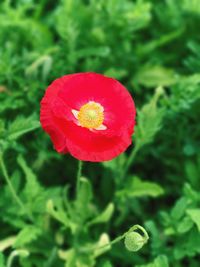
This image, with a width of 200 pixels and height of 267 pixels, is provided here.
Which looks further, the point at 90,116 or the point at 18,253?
the point at 18,253

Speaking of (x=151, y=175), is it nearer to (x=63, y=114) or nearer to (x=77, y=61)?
(x=77, y=61)

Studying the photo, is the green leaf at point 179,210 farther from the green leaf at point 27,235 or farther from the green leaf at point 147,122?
the green leaf at point 27,235

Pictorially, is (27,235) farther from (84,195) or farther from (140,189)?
(140,189)

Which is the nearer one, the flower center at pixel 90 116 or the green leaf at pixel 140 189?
the flower center at pixel 90 116

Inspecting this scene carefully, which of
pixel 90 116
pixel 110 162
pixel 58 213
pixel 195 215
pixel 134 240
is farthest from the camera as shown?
A: pixel 110 162

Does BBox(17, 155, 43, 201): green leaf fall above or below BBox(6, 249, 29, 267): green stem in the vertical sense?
above

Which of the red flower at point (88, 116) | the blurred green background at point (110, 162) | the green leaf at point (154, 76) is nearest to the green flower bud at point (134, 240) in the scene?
the red flower at point (88, 116)

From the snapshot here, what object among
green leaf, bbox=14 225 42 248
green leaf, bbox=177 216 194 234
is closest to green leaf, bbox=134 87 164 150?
green leaf, bbox=177 216 194 234

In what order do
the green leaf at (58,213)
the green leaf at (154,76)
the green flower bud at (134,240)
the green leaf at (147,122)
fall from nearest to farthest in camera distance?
the green flower bud at (134,240) < the green leaf at (58,213) < the green leaf at (147,122) < the green leaf at (154,76)

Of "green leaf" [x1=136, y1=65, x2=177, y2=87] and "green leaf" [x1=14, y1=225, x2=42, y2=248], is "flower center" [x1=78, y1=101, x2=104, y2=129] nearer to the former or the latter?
"green leaf" [x1=14, y1=225, x2=42, y2=248]

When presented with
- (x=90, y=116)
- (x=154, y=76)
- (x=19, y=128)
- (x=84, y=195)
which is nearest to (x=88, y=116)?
(x=90, y=116)
